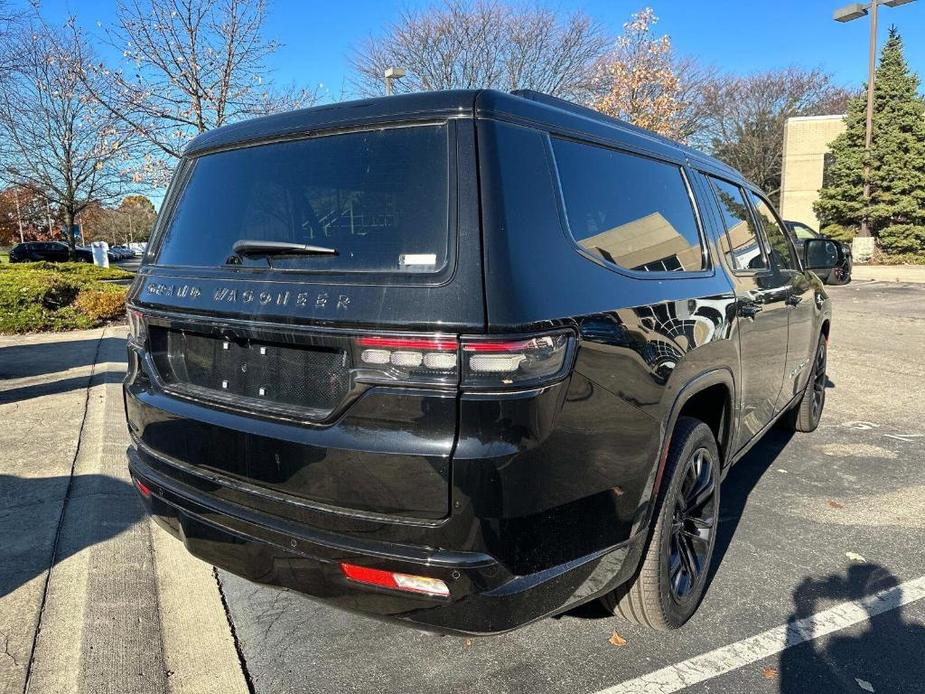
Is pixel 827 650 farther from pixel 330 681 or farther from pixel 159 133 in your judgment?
pixel 159 133

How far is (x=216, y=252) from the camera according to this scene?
2361 mm

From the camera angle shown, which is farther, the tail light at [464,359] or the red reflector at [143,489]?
the red reflector at [143,489]

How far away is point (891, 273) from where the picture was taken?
781 inches

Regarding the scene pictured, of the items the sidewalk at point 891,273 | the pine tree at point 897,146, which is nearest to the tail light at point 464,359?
the sidewalk at point 891,273

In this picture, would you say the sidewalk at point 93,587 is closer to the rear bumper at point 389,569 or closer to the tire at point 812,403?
the rear bumper at point 389,569

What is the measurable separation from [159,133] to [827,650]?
14.6 metres

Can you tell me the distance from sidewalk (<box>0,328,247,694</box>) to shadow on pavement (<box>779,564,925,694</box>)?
204cm

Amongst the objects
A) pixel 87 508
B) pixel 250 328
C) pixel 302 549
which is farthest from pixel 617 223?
pixel 87 508

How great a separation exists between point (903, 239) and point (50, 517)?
26.5 m

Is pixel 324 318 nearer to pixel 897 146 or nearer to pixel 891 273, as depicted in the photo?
pixel 891 273

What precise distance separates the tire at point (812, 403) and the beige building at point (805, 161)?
2696cm

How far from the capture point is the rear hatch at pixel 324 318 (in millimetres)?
1750

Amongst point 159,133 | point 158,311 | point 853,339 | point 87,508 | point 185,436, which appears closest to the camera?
point 185,436

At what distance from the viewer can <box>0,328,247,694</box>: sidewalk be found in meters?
2.39
